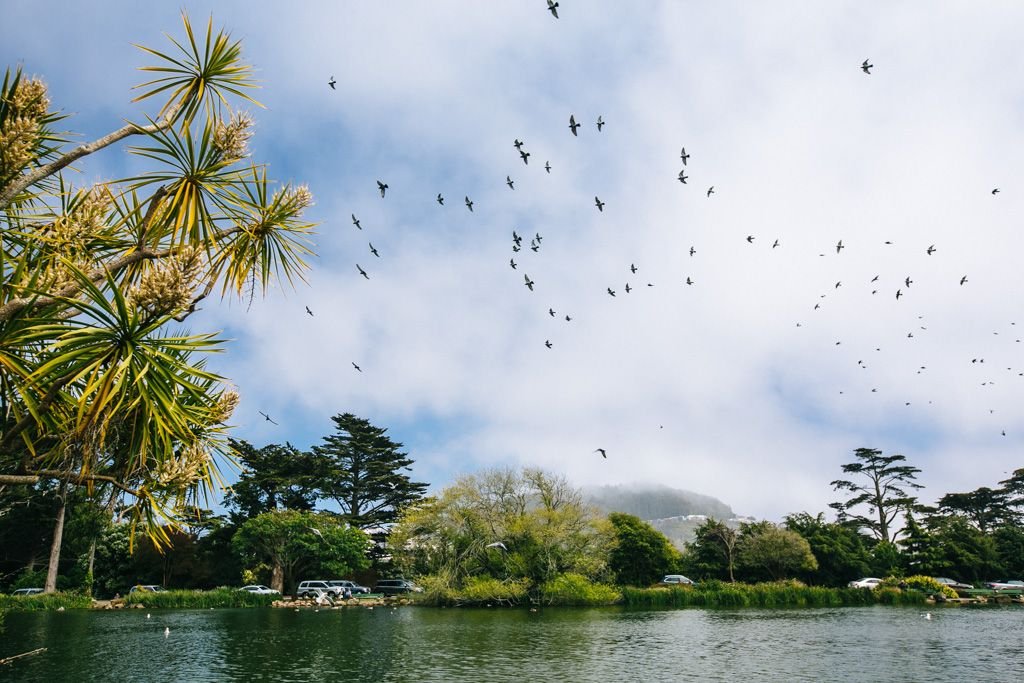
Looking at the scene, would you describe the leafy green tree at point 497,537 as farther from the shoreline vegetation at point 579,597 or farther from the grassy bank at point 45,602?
the grassy bank at point 45,602

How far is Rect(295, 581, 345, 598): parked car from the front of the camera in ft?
179

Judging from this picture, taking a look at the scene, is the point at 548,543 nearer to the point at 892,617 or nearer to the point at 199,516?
the point at 892,617

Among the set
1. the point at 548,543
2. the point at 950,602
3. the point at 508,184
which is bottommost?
the point at 950,602

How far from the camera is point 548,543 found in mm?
46156

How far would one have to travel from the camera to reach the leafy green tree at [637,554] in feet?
199

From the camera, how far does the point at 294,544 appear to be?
53781 mm

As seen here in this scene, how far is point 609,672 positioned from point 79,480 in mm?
18011

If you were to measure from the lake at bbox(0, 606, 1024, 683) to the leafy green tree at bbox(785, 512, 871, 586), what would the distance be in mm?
21025

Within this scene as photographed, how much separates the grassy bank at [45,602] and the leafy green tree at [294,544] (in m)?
11.2

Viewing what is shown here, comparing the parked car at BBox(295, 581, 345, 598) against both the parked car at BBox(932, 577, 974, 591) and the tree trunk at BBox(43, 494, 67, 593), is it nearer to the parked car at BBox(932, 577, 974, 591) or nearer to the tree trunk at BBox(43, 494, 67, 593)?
the tree trunk at BBox(43, 494, 67, 593)

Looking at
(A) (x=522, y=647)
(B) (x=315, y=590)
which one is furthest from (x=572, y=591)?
(B) (x=315, y=590)

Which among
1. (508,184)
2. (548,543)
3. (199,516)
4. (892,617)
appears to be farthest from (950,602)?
(199,516)

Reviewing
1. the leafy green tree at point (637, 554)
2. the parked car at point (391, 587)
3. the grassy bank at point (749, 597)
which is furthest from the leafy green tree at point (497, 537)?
the parked car at point (391, 587)

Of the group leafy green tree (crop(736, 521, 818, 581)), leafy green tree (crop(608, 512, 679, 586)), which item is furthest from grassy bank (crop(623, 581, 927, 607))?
leafy green tree (crop(608, 512, 679, 586))
